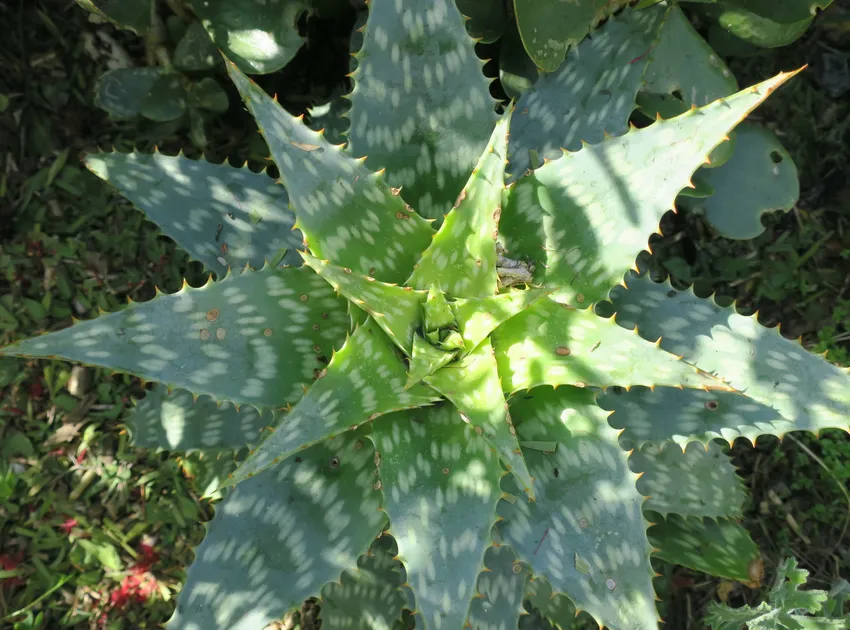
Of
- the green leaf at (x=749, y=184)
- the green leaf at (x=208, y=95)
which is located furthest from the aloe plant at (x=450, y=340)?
the green leaf at (x=749, y=184)

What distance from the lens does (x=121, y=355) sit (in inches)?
52.2

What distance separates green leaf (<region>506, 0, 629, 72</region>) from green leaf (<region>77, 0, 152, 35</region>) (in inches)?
43.9

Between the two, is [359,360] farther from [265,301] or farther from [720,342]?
[720,342]

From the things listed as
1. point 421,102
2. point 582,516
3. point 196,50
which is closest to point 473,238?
point 421,102

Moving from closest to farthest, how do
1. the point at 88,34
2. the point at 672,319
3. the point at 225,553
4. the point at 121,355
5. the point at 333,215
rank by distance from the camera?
the point at 121,355 → the point at 333,215 → the point at 225,553 → the point at 672,319 → the point at 88,34

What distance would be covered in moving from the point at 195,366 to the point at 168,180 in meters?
0.62

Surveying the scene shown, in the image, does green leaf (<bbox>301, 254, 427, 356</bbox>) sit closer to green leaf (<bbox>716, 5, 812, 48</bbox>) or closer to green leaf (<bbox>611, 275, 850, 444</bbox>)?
green leaf (<bbox>611, 275, 850, 444</bbox>)

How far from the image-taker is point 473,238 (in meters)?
1.41

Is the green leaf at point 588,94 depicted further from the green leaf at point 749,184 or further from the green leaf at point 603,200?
the green leaf at point 749,184

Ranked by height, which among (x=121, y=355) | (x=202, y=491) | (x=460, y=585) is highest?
(x=121, y=355)

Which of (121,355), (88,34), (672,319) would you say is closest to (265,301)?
(121,355)

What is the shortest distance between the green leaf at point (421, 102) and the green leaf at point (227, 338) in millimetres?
338

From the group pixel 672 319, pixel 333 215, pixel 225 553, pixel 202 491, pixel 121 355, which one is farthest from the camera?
pixel 202 491

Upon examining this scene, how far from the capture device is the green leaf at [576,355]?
1.29 meters
